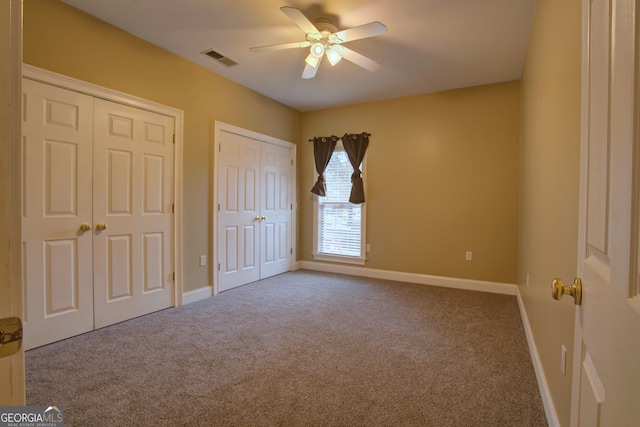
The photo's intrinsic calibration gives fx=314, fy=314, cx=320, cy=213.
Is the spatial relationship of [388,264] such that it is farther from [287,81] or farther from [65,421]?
[65,421]

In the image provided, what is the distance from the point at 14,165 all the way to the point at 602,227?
1.08m

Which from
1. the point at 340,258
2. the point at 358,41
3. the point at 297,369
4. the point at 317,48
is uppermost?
the point at 358,41

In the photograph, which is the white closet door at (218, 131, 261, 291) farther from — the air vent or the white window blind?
A: the white window blind

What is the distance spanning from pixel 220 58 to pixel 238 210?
184 cm

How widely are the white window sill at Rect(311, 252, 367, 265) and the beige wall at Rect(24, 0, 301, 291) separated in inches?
78.5

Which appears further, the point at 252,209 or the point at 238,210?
the point at 252,209

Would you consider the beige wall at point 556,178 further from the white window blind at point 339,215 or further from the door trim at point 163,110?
the door trim at point 163,110

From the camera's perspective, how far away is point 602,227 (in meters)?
0.62

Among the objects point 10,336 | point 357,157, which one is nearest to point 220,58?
point 357,157

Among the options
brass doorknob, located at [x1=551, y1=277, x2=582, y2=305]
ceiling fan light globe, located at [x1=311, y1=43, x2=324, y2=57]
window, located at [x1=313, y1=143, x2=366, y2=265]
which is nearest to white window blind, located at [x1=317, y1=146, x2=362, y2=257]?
window, located at [x1=313, y1=143, x2=366, y2=265]

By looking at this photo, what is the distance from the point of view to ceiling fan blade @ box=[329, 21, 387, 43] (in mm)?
2359

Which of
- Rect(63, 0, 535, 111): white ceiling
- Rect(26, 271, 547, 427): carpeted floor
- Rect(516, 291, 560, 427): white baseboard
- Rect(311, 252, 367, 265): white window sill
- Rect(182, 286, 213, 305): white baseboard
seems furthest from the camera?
Rect(311, 252, 367, 265): white window sill

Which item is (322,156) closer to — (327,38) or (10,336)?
(327,38)

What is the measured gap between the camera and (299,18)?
238 cm
